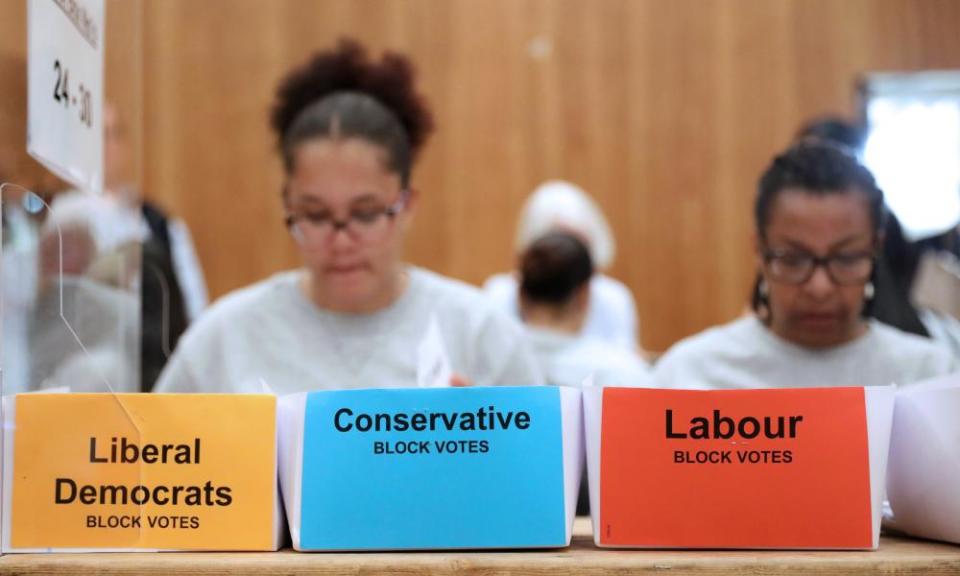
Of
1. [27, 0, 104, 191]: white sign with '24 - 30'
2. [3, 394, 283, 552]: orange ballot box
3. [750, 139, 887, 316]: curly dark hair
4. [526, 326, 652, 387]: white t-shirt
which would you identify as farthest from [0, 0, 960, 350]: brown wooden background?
[3, 394, 283, 552]: orange ballot box

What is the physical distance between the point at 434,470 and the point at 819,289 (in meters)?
0.74

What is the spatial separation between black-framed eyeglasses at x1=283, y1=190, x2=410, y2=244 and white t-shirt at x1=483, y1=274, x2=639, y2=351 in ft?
7.35

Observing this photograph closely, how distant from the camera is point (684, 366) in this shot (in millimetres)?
1727

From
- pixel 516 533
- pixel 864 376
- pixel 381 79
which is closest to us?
pixel 516 533

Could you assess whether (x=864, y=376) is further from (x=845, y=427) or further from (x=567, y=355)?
(x=567, y=355)

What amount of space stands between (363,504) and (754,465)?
1.24 feet

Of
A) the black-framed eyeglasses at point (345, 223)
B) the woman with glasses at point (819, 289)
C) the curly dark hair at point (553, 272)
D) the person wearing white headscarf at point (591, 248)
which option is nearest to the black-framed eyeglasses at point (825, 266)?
the woman with glasses at point (819, 289)

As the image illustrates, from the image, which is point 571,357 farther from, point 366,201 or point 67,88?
point 67,88

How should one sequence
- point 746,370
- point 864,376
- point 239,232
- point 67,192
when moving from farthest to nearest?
point 239,232
point 746,370
point 864,376
point 67,192

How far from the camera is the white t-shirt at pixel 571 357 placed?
8.00ft

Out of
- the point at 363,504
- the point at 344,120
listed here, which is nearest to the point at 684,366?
the point at 344,120

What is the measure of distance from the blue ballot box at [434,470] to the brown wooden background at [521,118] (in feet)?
12.5

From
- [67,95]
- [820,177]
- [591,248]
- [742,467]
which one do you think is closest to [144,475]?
[67,95]

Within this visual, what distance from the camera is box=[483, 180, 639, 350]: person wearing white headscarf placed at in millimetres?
4148
